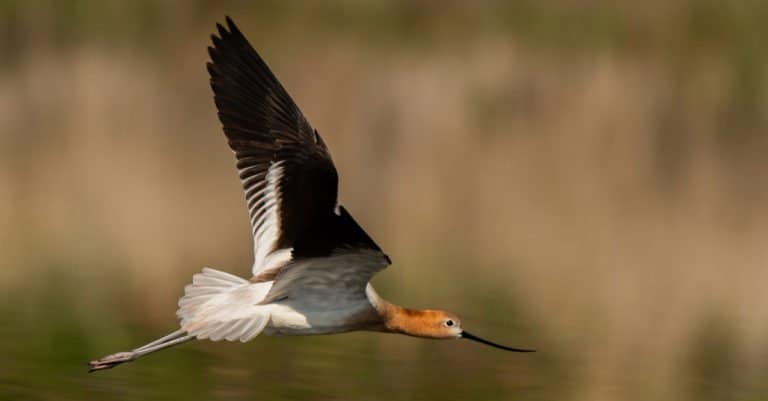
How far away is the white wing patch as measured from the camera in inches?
240

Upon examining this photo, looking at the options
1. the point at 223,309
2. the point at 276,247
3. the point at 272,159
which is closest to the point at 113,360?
the point at 223,309

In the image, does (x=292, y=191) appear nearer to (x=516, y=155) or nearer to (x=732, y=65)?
(x=516, y=155)

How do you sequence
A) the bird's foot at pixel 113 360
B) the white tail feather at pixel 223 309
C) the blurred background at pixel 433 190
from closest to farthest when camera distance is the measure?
the white tail feather at pixel 223 309
the bird's foot at pixel 113 360
the blurred background at pixel 433 190

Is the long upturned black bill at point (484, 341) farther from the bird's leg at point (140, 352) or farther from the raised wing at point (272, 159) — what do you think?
the bird's leg at point (140, 352)

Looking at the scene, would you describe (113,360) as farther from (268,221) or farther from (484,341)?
(484,341)

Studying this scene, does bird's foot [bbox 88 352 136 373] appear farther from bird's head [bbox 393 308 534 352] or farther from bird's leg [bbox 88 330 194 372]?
bird's head [bbox 393 308 534 352]

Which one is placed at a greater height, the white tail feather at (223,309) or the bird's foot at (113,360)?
the white tail feather at (223,309)

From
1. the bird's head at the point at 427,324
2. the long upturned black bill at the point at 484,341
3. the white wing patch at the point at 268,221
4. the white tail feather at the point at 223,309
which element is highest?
the white wing patch at the point at 268,221

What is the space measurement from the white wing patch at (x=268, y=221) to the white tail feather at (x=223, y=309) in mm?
84

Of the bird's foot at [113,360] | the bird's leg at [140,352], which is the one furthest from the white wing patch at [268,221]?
the bird's foot at [113,360]

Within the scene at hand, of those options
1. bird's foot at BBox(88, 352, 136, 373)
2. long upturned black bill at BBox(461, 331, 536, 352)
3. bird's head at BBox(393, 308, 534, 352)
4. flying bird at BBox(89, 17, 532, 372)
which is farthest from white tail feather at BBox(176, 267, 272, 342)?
long upturned black bill at BBox(461, 331, 536, 352)

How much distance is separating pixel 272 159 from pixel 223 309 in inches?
20.0

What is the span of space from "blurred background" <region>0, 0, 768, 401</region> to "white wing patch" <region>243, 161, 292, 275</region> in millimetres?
988

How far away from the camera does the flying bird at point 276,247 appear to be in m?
5.89
